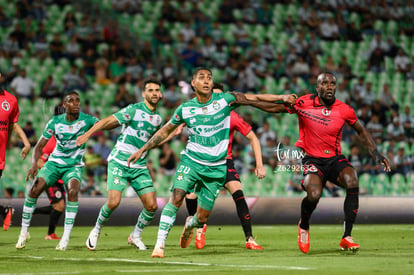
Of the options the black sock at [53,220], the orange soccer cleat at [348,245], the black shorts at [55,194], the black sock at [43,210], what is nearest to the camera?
the orange soccer cleat at [348,245]

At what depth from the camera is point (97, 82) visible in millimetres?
23750

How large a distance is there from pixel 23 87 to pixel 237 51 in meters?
7.17

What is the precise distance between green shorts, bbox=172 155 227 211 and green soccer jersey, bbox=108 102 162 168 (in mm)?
1449

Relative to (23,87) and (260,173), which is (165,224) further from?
(23,87)

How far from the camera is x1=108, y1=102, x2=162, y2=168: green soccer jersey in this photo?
38.4 feet

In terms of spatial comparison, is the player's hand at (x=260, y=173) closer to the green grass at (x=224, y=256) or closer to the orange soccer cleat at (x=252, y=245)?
the green grass at (x=224, y=256)

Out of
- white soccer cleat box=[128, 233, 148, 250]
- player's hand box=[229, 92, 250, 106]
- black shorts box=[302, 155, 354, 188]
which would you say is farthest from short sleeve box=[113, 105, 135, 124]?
black shorts box=[302, 155, 354, 188]

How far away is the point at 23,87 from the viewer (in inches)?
886

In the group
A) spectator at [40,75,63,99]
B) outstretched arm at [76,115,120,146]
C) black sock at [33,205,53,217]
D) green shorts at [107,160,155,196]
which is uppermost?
outstretched arm at [76,115,120,146]

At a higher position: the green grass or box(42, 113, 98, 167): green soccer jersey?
box(42, 113, 98, 167): green soccer jersey

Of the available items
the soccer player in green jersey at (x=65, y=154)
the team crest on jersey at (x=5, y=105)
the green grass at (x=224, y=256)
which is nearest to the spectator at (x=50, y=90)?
the green grass at (x=224, y=256)

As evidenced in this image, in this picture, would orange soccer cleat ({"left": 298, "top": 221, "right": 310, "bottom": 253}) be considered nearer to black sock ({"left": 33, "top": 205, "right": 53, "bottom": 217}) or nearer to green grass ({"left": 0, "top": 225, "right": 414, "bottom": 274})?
green grass ({"left": 0, "top": 225, "right": 414, "bottom": 274})

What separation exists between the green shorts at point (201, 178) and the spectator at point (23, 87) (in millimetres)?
12826

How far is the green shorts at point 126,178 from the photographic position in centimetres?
1170
